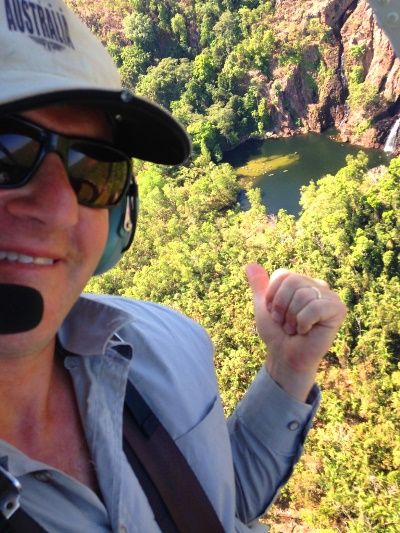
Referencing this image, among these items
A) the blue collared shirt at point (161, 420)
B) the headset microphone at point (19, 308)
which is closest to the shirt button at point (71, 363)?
the blue collared shirt at point (161, 420)

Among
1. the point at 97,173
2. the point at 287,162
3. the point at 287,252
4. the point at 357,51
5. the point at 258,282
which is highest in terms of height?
the point at 97,173

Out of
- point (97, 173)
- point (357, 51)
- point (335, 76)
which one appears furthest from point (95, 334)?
point (335, 76)

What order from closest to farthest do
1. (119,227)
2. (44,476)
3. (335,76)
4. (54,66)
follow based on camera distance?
(54,66) < (44,476) < (119,227) < (335,76)

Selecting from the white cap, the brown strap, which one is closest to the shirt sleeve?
the brown strap

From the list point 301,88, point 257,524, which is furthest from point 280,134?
point 257,524

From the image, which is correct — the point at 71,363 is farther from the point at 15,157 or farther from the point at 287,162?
the point at 287,162

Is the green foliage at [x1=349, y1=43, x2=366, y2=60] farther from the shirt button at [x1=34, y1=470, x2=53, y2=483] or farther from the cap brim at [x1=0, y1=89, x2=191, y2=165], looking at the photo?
the shirt button at [x1=34, y1=470, x2=53, y2=483]

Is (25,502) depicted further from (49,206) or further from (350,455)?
(350,455)

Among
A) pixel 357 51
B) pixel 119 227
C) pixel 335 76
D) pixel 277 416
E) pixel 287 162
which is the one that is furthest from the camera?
pixel 335 76
